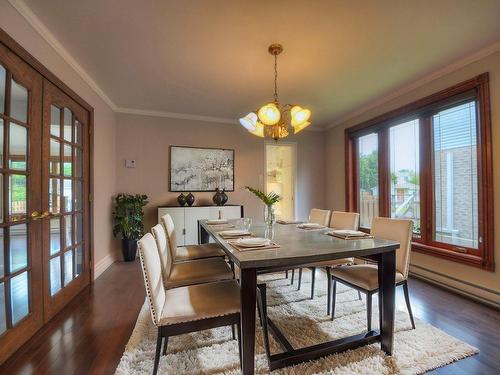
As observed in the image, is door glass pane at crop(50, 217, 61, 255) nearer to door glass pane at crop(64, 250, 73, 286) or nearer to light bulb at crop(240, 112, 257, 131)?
door glass pane at crop(64, 250, 73, 286)

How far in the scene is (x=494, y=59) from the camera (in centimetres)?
226

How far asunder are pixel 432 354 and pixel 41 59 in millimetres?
3603

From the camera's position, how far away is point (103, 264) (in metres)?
3.27

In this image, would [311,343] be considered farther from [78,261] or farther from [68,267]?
[78,261]

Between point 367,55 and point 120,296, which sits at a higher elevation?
point 367,55

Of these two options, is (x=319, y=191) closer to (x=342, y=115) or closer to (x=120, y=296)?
(x=342, y=115)

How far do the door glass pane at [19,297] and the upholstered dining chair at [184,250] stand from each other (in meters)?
1.02

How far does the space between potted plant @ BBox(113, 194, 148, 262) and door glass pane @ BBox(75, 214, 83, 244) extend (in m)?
0.87

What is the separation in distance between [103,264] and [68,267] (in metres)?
0.96

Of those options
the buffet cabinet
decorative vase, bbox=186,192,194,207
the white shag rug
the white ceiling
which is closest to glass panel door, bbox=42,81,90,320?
the white ceiling

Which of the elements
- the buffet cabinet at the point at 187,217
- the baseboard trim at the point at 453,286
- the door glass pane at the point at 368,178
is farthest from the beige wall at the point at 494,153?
the buffet cabinet at the point at 187,217

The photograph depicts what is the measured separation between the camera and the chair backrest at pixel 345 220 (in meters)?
2.42

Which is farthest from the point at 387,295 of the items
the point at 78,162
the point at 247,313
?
the point at 78,162

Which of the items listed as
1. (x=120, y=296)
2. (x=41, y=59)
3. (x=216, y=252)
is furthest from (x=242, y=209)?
(x=41, y=59)
